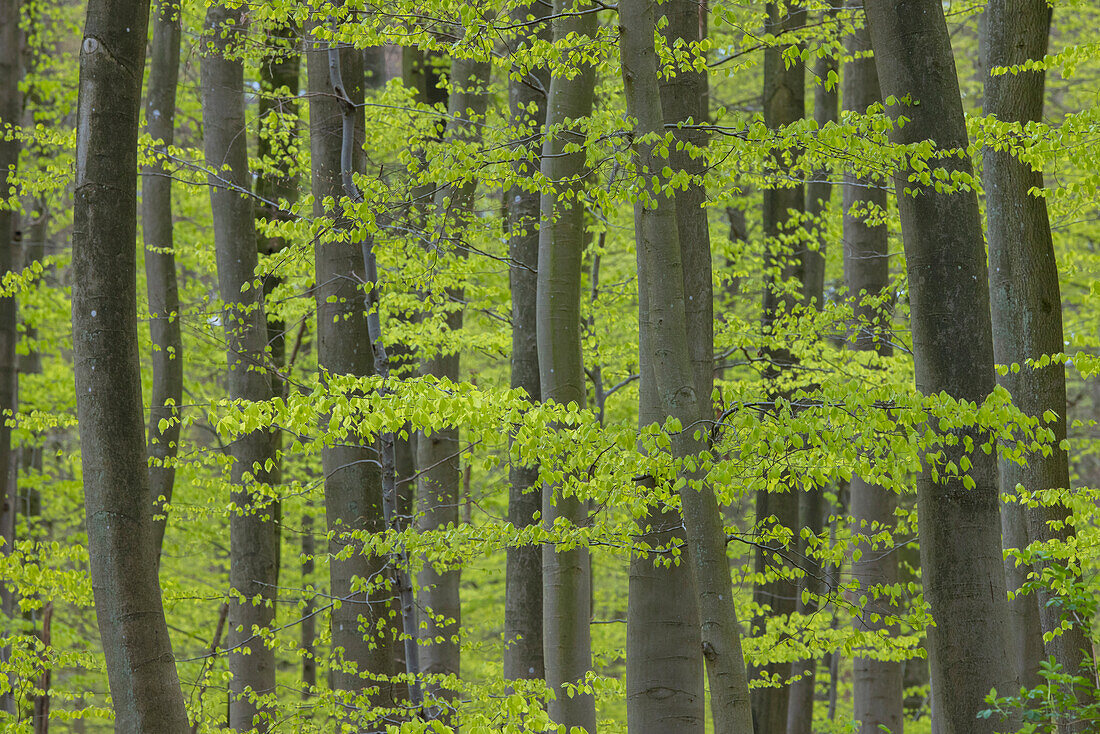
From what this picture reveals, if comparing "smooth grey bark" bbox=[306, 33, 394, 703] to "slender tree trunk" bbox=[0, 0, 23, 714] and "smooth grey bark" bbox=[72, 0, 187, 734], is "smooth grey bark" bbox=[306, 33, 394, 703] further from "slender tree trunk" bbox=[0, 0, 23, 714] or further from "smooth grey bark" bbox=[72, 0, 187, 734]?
"slender tree trunk" bbox=[0, 0, 23, 714]

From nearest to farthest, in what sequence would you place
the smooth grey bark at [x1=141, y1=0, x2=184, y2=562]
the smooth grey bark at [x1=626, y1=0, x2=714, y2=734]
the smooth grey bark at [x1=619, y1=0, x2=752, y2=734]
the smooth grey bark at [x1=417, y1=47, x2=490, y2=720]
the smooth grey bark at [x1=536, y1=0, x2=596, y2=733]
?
the smooth grey bark at [x1=619, y1=0, x2=752, y2=734] < the smooth grey bark at [x1=626, y1=0, x2=714, y2=734] < the smooth grey bark at [x1=536, y1=0, x2=596, y2=733] < the smooth grey bark at [x1=417, y1=47, x2=490, y2=720] < the smooth grey bark at [x1=141, y1=0, x2=184, y2=562]

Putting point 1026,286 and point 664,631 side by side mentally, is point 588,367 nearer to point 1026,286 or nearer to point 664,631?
point 1026,286

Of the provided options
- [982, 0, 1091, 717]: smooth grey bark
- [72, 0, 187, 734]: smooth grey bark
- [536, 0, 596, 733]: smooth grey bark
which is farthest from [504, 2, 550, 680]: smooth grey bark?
[982, 0, 1091, 717]: smooth grey bark

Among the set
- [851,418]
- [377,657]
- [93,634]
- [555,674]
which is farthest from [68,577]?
[93,634]

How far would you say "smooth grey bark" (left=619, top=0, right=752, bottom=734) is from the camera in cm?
463

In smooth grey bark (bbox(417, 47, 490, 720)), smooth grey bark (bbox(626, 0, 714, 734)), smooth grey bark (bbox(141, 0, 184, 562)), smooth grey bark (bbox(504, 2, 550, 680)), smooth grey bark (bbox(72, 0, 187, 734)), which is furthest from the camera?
smooth grey bark (bbox(141, 0, 184, 562))

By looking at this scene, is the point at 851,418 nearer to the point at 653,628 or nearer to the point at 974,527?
the point at 974,527

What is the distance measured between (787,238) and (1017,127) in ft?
13.8

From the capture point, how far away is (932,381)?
16.4 feet

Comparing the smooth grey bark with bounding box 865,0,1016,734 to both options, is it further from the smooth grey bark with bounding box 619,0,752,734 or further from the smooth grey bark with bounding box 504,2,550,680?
the smooth grey bark with bounding box 504,2,550,680

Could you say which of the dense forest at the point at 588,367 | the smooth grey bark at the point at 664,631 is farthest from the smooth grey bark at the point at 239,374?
the smooth grey bark at the point at 664,631

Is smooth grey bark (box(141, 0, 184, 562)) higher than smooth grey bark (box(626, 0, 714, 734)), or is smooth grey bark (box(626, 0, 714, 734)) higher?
smooth grey bark (box(141, 0, 184, 562))

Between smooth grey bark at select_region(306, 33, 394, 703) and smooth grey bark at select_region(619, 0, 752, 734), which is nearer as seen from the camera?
smooth grey bark at select_region(619, 0, 752, 734)

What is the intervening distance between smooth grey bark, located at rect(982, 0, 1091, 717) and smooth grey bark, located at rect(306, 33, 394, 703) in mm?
4664
